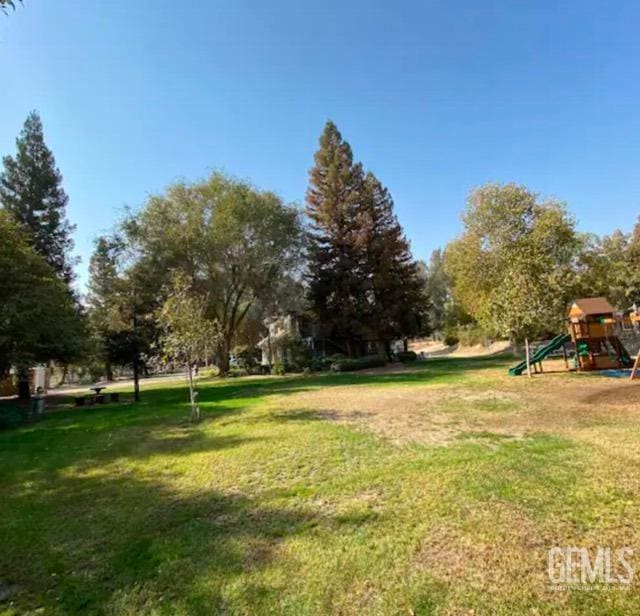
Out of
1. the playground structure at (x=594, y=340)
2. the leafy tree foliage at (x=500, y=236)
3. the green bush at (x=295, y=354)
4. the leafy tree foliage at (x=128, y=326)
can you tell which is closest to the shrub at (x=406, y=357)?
the leafy tree foliage at (x=500, y=236)

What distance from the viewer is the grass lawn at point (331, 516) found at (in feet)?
9.88

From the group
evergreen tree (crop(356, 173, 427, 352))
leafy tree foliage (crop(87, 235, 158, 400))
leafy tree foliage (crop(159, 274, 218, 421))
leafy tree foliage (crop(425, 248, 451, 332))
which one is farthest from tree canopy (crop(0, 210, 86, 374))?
leafy tree foliage (crop(425, 248, 451, 332))

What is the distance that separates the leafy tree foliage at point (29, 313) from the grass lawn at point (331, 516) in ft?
25.1

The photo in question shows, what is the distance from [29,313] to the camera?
549 inches

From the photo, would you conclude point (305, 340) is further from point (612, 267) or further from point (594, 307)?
point (612, 267)

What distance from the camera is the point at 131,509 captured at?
4.95m

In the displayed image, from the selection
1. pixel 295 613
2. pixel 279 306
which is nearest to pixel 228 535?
pixel 295 613

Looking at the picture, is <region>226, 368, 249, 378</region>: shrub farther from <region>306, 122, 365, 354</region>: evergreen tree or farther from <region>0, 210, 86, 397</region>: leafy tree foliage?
<region>0, 210, 86, 397</region>: leafy tree foliage

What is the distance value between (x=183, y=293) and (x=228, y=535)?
26.4 ft

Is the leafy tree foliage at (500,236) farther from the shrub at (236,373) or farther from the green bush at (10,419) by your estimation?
the green bush at (10,419)

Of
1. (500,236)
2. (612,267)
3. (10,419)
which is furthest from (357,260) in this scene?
(10,419)

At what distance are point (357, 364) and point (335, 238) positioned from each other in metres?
9.66

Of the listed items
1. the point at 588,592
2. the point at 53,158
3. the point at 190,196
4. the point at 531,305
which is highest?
the point at 53,158

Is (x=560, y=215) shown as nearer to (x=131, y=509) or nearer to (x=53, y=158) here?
(x=131, y=509)
